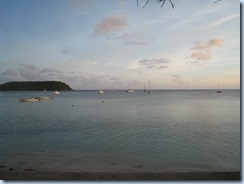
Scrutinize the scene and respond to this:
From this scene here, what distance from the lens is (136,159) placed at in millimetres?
6949

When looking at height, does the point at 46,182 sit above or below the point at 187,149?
above

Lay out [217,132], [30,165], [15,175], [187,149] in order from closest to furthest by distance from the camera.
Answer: [15,175] → [30,165] → [187,149] → [217,132]

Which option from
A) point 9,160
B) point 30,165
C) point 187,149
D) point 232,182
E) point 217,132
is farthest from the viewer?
point 217,132

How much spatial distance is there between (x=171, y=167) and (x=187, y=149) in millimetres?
2253

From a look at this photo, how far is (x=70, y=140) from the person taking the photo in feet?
32.2

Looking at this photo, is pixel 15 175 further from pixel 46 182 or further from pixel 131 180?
pixel 131 180

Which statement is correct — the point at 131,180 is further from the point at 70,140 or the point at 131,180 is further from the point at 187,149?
the point at 70,140

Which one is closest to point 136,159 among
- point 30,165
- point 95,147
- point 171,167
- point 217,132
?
point 171,167

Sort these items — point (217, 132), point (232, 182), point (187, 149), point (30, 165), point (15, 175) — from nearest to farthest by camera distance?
point (232, 182) → point (15, 175) → point (30, 165) → point (187, 149) → point (217, 132)

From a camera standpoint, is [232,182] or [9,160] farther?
[9,160]

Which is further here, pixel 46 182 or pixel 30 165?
pixel 30 165

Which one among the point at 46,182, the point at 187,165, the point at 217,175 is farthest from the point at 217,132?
the point at 46,182

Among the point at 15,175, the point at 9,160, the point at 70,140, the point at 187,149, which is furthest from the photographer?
the point at 70,140

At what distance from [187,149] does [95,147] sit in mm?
3178
